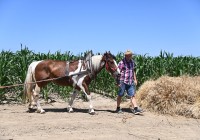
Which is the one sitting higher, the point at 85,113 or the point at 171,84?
the point at 171,84

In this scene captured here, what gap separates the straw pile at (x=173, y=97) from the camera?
9.07 m

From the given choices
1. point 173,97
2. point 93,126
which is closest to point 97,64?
point 93,126

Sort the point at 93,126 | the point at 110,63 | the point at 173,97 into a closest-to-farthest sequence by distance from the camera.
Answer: the point at 93,126 → the point at 110,63 → the point at 173,97

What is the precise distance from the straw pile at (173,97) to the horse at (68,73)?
1.45 m

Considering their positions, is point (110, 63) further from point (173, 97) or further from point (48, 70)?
point (173, 97)

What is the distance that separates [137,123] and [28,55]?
633 centimetres

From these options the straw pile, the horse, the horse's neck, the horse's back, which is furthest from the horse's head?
the straw pile

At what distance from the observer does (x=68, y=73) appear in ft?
29.2

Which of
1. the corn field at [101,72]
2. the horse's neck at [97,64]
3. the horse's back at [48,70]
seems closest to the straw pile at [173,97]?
the horse's neck at [97,64]

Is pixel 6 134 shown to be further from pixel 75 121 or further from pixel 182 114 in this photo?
pixel 182 114

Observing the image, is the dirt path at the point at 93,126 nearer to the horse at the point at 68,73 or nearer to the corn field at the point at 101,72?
the horse at the point at 68,73

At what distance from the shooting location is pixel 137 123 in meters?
8.09

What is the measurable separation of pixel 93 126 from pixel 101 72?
20.7 feet

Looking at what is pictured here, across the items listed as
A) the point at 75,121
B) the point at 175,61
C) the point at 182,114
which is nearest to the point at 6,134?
the point at 75,121
